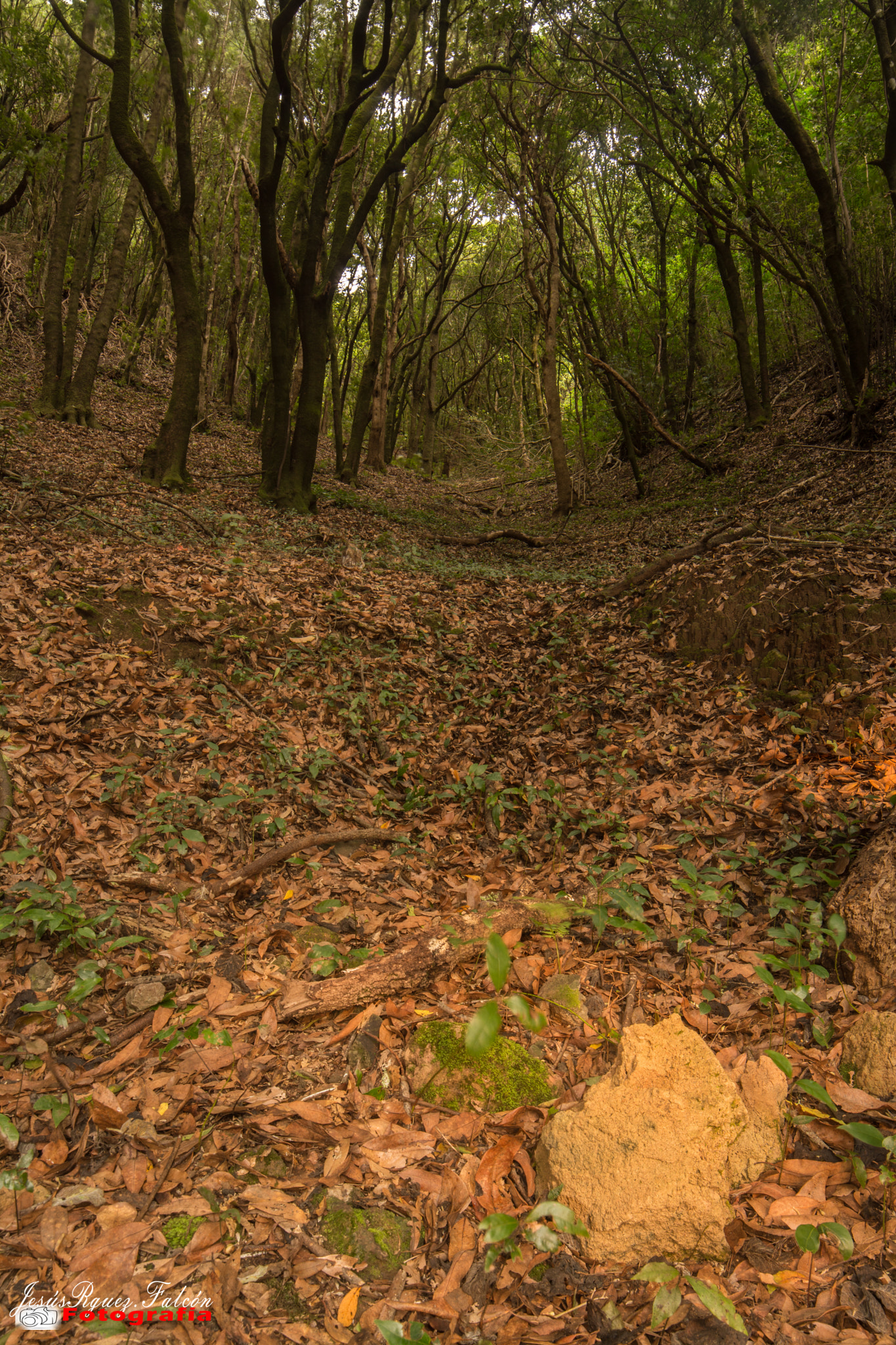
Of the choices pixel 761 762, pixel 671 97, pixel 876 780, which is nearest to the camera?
pixel 876 780

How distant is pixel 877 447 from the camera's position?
31.4 ft

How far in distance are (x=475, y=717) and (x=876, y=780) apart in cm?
306

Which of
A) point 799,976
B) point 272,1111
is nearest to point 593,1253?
point 272,1111

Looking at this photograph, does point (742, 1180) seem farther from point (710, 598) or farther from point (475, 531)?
point (475, 531)

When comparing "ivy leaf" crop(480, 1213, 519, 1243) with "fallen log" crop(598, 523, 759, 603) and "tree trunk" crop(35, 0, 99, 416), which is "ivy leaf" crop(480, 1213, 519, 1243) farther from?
"tree trunk" crop(35, 0, 99, 416)

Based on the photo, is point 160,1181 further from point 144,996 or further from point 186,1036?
point 144,996

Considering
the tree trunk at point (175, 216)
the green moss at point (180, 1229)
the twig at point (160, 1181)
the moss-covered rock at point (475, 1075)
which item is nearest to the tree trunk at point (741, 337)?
the tree trunk at point (175, 216)

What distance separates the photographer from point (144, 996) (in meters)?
2.87

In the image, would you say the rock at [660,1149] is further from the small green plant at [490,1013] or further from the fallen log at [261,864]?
the fallen log at [261,864]

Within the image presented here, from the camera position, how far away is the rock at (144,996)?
2842 mm

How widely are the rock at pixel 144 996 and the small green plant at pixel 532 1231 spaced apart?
5.32 ft

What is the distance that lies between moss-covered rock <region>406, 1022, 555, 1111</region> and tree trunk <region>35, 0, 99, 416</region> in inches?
510

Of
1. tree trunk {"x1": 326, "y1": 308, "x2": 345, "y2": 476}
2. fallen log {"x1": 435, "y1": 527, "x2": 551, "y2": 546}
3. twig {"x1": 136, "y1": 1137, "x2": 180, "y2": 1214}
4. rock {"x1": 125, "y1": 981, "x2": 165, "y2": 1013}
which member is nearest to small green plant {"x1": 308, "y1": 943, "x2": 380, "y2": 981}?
rock {"x1": 125, "y1": 981, "x2": 165, "y2": 1013}

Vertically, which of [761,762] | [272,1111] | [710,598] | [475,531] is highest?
[475,531]
